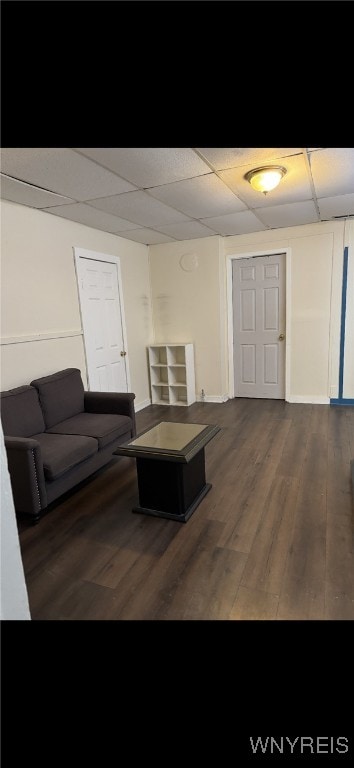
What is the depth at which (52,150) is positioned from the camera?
216 centimetres


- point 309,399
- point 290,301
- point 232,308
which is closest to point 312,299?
point 290,301

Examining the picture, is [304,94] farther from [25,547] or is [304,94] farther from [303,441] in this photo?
[303,441]

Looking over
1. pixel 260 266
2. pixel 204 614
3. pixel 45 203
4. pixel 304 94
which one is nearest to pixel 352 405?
pixel 260 266

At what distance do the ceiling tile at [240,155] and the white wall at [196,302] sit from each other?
2.50 meters

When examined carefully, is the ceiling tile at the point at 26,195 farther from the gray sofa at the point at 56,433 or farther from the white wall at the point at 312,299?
the white wall at the point at 312,299

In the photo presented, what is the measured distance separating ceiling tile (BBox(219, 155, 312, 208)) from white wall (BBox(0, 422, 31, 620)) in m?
2.63

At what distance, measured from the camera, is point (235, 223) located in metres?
4.34

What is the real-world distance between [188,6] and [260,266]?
4.46 m

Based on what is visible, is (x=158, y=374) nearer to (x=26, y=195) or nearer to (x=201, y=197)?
(x=201, y=197)

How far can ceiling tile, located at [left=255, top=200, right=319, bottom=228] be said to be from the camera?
3.78 metres

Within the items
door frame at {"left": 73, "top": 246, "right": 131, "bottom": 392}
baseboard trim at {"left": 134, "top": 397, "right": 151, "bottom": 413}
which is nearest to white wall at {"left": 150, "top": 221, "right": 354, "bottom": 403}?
baseboard trim at {"left": 134, "top": 397, "right": 151, "bottom": 413}

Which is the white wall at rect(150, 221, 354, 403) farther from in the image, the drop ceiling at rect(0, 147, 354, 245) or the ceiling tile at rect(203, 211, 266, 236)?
the drop ceiling at rect(0, 147, 354, 245)

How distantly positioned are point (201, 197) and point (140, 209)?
614mm
